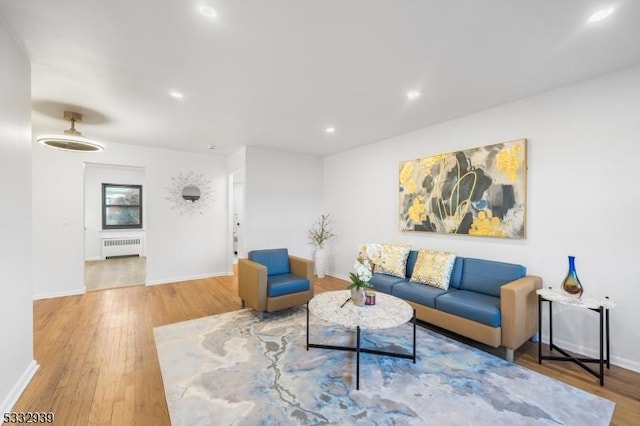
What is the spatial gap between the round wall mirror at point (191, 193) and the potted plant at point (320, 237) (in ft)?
8.40

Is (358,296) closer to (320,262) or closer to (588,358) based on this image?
(588,358)

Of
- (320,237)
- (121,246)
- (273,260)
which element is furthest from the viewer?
(121,246)

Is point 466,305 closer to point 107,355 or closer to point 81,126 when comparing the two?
point 107,355

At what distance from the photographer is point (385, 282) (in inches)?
139

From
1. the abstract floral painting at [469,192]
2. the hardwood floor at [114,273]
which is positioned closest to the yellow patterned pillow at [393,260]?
the abstract floral painting at [469,192]

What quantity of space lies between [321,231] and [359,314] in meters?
3.51

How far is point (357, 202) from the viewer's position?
518cm

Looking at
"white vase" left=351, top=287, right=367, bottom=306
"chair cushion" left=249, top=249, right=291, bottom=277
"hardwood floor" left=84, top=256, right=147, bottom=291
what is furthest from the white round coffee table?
"hardwood floor" left=84, top=256, right=147, bottom=291

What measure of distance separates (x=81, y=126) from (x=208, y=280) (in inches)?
132

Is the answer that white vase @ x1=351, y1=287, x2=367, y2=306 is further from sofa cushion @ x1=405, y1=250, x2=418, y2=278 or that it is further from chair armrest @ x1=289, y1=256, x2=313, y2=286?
sofa cushion @ x1=405, y1=250, x2=418, y2=278

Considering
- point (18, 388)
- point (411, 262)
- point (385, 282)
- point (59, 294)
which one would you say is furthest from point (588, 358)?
point (59, 294)

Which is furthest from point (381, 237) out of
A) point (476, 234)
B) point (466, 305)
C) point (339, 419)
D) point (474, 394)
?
point (339, 419)

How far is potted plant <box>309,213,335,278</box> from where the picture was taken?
18.3 feet

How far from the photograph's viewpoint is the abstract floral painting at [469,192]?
301cm
